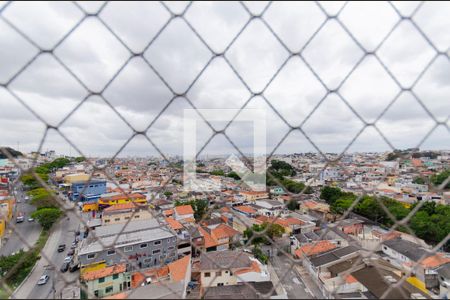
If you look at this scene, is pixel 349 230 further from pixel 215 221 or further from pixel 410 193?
pixel 410 193

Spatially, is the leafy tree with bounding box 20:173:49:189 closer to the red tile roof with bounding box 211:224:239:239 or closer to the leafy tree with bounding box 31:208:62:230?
the red tile roof with bounding box 211:224:239:239

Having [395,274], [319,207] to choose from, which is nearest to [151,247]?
[395,274]

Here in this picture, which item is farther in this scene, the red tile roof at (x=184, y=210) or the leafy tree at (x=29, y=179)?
the red tile roof at (x=184, y=210)

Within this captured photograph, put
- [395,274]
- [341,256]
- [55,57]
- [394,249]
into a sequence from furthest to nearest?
1. [394,249]
2. [341,256]
3. [395,274]
4. [55,57]

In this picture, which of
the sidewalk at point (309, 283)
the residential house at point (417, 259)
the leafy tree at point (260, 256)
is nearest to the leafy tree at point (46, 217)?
the leafy tree at point (260, 256)

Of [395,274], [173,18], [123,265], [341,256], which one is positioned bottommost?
[341,256]

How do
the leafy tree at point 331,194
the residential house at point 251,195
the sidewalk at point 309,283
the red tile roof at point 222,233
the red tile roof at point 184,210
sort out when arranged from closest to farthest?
the sidewalk at point 309,283 → the red tile roof at point 222,233 → the red tile roof at point 184,210 → the leafy tree at point 331,194 → the residential house at point 251,195

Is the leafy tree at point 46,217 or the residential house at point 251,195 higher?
the leafy tree at point 46,217

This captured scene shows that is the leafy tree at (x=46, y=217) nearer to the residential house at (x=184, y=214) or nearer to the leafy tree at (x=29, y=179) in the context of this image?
the residential house at (x=184, y=214)

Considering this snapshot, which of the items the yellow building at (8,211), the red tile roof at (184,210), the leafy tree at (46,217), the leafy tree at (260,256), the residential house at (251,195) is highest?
the yellow building at (8,211)

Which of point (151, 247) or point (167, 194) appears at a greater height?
point (151, 247)

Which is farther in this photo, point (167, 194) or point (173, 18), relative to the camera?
point (167, 194)
